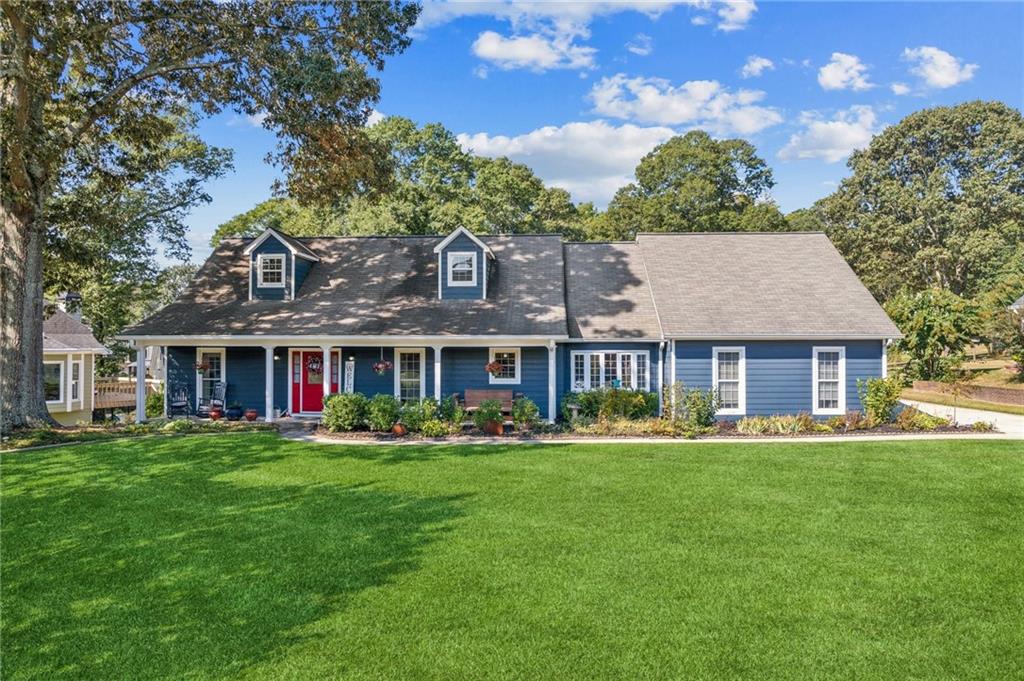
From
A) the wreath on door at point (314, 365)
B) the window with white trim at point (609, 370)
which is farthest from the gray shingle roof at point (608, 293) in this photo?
the wreath on door at point (314, 365)

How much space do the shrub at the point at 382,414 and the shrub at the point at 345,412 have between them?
25 cm

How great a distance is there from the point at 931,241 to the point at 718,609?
4657 centimetres

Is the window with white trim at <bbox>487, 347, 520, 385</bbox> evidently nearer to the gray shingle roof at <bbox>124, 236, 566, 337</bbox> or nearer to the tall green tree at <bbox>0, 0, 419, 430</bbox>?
the gray shingle roof at <bbox>124, 236, 566, 337</bbox>

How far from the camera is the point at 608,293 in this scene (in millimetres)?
20797

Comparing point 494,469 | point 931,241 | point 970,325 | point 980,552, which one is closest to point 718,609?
point 980,552

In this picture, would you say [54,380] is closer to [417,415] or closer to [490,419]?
[417,415]

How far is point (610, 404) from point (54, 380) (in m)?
22.7

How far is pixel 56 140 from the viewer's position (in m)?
14.4

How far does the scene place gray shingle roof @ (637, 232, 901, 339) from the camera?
1795 centimetres

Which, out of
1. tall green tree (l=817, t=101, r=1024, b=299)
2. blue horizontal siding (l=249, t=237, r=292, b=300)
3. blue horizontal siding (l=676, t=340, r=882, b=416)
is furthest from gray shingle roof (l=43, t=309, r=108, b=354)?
tall green tree (l=817, t=101, r=1024, b=299)

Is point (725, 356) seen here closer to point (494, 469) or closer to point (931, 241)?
point (494, 469)

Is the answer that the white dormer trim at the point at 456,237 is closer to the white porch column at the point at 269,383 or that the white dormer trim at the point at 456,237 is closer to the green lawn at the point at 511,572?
the white porch column at the point at 269,383

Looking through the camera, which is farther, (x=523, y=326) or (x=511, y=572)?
(x=523, y=326)

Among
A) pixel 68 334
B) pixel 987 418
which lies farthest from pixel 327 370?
pixel 987 418
